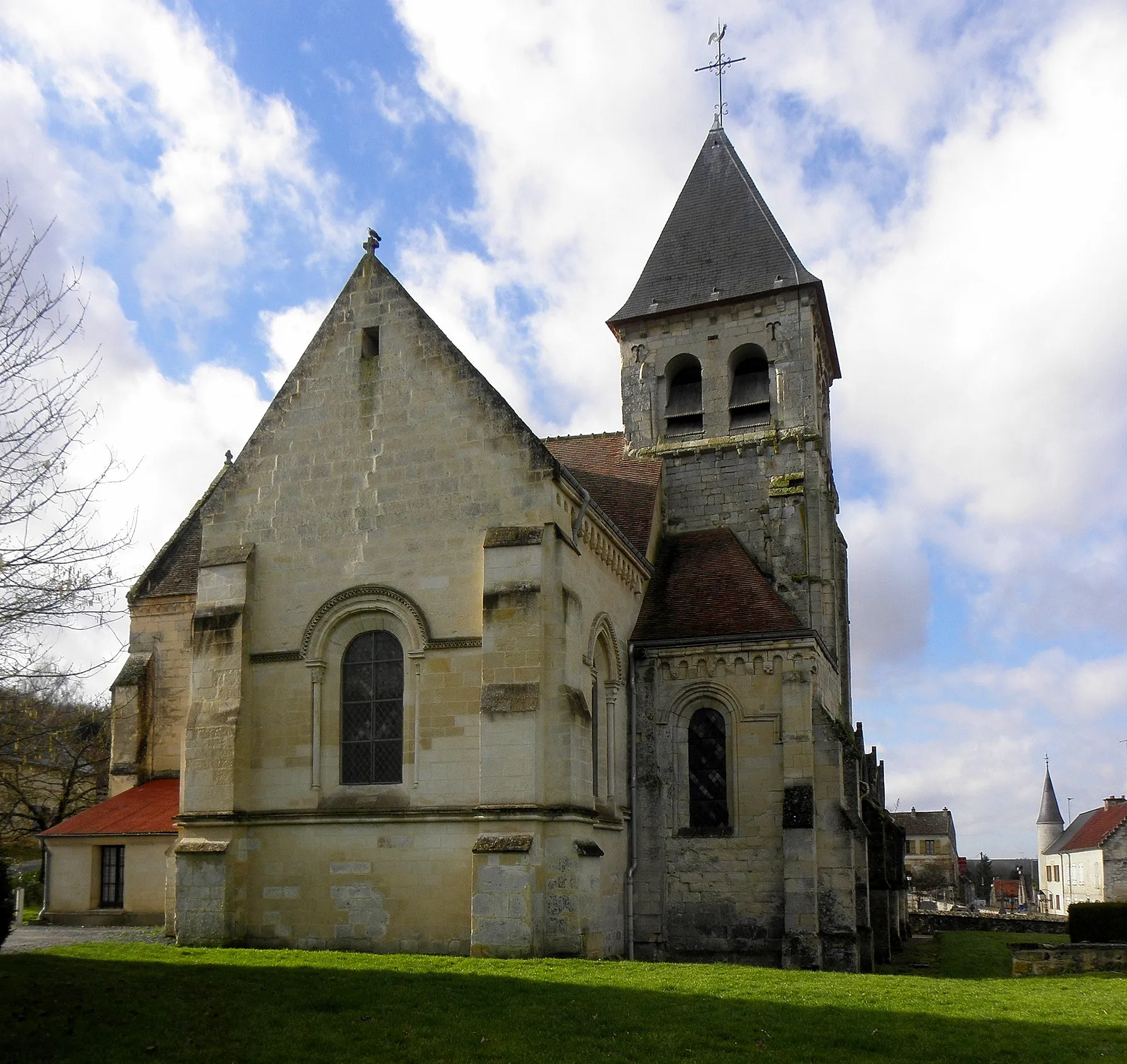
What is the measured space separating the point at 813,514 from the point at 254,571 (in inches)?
572

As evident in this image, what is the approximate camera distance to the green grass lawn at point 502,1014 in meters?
10.8

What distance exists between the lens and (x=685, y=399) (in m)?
30.9

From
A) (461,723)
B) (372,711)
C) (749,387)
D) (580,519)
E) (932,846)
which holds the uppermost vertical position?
(749,387)

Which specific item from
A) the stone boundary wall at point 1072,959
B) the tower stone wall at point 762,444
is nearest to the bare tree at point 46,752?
the tower stone wall at point 762,444

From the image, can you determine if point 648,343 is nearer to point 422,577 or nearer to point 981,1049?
point 422,577

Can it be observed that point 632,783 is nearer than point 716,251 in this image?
Yes

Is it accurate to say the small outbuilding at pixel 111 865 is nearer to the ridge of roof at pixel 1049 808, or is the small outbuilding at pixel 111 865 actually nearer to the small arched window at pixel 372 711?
the small arched window at pixel 372 711

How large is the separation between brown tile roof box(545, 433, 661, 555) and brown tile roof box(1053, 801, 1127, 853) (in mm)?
49463

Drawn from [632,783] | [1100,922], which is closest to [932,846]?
[1100,922]

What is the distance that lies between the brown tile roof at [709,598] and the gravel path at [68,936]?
441 inches

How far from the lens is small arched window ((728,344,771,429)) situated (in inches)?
1174

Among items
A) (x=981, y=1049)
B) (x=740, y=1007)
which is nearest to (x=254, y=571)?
(x=740, y=1007)

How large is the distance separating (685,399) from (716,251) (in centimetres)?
450

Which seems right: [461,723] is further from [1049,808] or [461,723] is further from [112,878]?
[1049,808]
